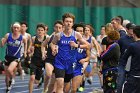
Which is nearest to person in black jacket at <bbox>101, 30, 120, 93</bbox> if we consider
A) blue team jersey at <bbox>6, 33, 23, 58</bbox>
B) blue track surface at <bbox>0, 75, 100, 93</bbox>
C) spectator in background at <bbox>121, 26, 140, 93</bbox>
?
spectator in background at <bbox>121, 26, 140, 93</bbox>

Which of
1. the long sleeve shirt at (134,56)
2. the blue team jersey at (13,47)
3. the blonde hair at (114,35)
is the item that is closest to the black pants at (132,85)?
the long sleeve shirt at (134,56)

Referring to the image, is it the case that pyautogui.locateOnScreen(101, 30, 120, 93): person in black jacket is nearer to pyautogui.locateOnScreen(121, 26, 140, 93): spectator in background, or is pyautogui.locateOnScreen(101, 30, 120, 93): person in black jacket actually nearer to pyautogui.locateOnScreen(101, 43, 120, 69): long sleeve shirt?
pyautogui.locateOnScreen(101, 43, 120, 69): long sleeve shirt

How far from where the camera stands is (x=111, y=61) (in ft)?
36.8

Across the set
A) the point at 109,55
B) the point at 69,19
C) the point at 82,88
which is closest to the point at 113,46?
the point at 109,55

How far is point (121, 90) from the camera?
940 cm

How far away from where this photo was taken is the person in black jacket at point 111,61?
36.1ft

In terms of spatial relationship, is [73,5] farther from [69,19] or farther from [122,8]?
[69,19]

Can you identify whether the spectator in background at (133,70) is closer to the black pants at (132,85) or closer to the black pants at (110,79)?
the black pants at (132,85)

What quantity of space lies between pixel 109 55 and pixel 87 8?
13.3 m

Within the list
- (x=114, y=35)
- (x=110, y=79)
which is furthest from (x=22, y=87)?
(x=114, y=35)

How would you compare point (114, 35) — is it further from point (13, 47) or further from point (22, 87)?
point (22, 87)

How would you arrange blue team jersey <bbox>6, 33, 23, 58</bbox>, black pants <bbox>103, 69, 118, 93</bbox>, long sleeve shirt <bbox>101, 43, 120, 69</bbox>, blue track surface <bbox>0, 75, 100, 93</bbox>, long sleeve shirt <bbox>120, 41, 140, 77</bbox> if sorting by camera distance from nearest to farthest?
1. long sleeve shirt <bbox>120, 41, 140, 77</bbox>
2. long sleeve shirt <bbox>101, 43, 120, 69</bbox>
3. black pants <bbox>103, 69, 118, 93</bbox>
4. blue team jersey <bbox>6, 33, 23, 58</bbox>
5. blue track surface <bbox>0, 75, 100, 93</bbox>

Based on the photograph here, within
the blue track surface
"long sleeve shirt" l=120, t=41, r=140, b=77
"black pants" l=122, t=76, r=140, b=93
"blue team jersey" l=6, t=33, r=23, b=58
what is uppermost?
"blue team jersey" l=6, t=33, r=23, b=58

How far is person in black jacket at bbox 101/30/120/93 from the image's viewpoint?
11.0 meters
